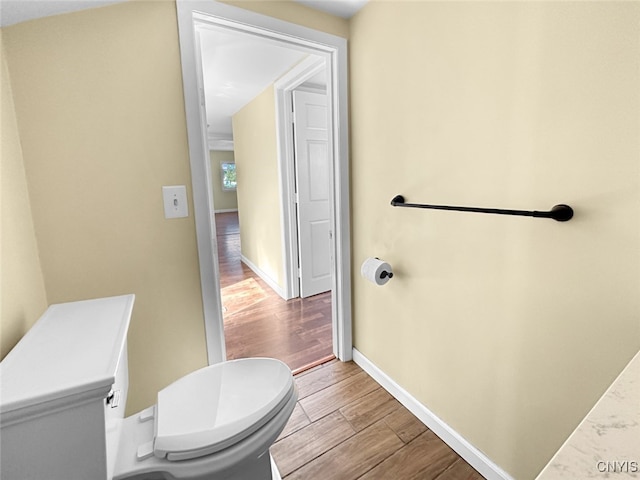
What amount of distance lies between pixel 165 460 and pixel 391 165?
4.70 feet

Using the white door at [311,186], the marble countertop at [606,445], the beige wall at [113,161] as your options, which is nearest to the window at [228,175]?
the white door at [311,186]

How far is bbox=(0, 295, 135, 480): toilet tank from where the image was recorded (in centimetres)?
60

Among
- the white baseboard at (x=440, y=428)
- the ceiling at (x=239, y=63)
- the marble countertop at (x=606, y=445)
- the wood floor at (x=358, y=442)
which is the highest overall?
the ceiling at (x=239, y=63)

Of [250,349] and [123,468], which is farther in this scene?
[250,349]

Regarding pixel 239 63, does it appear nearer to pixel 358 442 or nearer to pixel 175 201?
pixel 175 201

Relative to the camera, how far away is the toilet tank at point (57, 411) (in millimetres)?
604

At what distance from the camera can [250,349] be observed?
7.19ft

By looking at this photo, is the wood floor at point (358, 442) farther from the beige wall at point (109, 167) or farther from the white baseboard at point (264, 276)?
the white baseboard at point (264, 276)

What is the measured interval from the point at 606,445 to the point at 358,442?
123cm

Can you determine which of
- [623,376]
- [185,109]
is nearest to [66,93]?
[185,109]

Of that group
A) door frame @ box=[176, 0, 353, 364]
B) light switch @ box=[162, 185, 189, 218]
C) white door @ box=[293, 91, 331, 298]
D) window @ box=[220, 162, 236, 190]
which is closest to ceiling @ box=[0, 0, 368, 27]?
door frame @ box=[176, 0, 353, 364]

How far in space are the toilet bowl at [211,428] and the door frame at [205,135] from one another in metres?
0.48

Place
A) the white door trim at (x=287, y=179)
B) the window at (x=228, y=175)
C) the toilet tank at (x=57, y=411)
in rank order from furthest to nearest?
the window at (x=228, y=175)
the white door trim at (x=287, y=179)
the toilet tank at (x=57, y=411)

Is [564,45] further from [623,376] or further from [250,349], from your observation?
[250,349]
